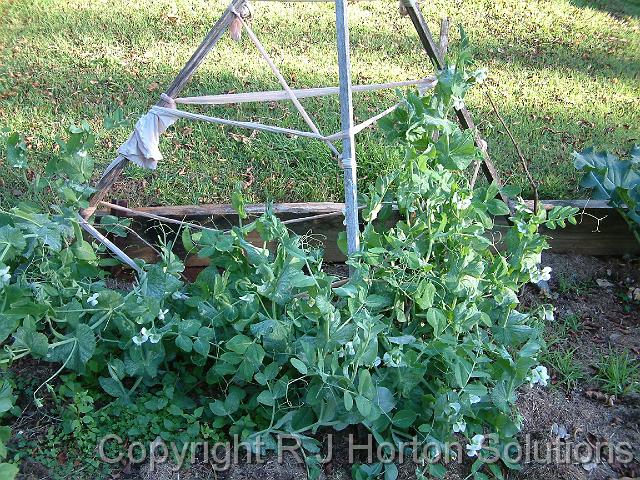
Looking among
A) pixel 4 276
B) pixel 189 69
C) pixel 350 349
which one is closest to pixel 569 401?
pixel 350 349

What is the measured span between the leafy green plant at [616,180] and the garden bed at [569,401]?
329mm

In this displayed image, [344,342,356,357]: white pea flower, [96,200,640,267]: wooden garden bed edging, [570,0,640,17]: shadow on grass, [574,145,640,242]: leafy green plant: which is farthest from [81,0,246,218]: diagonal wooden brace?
[570,0,640,17]: shadow on grass

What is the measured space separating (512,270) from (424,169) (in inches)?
20.7

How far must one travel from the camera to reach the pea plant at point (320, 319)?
2486 mm

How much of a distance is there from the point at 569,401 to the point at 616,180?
1.26m

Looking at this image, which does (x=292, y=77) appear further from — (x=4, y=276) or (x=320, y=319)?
(x=4, y=276)

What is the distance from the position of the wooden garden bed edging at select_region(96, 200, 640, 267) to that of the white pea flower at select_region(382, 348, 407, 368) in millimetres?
983

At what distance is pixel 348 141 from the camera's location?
104 inches

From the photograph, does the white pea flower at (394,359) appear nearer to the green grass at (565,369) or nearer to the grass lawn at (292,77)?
the green grass at (565,369)

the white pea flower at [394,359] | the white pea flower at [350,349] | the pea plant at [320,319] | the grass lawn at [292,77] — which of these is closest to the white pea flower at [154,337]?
the pea plant at [320,319]

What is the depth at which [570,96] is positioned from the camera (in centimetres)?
475

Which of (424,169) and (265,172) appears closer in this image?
(424,169)

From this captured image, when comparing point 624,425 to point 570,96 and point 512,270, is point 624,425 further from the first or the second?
point 570,96

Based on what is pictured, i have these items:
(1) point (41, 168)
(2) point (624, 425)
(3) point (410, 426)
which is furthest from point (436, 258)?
(1) point (41, 168)
